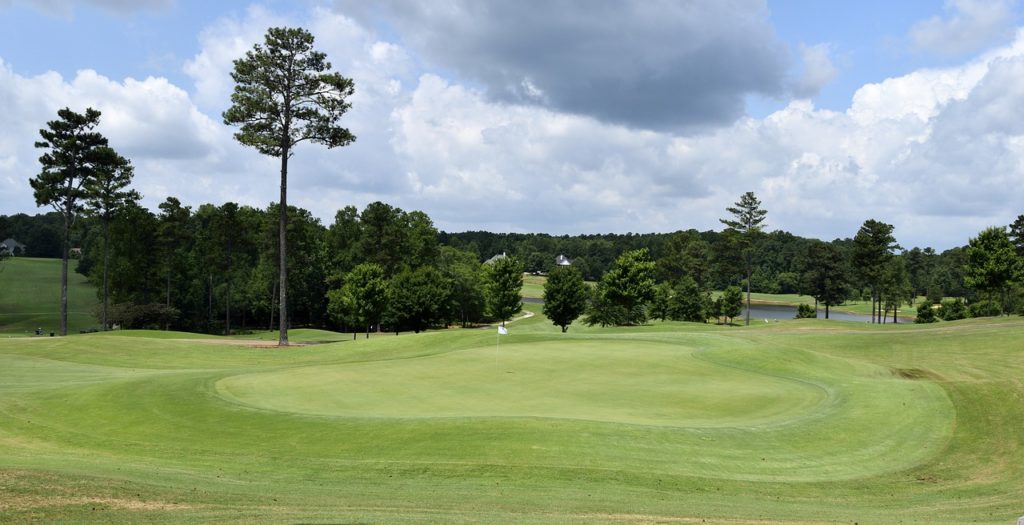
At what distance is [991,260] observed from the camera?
64688 mm

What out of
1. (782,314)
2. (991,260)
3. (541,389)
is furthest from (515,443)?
(782,314)

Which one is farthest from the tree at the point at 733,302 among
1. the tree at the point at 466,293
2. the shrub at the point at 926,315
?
the tree at the point at 466,293

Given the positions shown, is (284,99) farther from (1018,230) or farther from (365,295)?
(1018,230)

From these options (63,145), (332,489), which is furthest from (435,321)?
(332,489)

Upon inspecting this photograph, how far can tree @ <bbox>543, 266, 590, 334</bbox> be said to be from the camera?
74938 millimetres

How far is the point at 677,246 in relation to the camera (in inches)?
5477

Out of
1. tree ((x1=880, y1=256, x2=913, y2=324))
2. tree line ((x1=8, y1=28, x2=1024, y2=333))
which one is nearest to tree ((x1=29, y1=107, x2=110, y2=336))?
tree line ((x1=8, y1=28, x2=1024, y2=333))

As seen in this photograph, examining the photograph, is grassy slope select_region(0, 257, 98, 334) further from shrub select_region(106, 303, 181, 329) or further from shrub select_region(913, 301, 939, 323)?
shrub select_region(913, 301, 939, 323)

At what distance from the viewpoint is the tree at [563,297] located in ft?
246

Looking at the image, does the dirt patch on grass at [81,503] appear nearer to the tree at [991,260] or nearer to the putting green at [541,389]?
the putting green at [541,389]

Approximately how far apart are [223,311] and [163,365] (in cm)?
6621

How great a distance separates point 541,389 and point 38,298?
117 meters

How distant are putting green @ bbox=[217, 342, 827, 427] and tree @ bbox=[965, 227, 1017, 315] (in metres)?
49.0

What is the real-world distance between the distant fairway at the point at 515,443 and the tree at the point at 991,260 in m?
39.6
